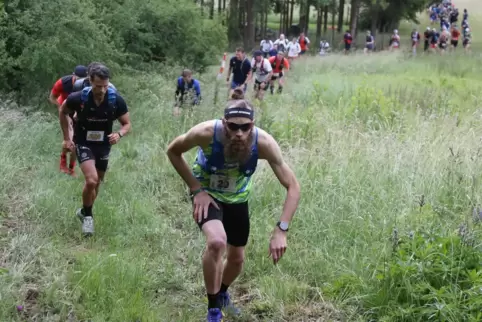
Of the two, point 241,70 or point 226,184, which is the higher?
point 226,184

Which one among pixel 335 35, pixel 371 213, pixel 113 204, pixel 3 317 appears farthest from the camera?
pixel 335 35

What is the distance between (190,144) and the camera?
3.95m

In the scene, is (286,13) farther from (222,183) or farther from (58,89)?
(222,183)

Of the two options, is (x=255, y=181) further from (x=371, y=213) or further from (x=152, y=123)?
(x=152, y=123)

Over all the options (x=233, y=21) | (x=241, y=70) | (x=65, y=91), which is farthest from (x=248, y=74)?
(x=233, y=21)

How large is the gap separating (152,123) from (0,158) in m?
3.42

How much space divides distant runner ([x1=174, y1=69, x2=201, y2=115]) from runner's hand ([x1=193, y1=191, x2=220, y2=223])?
572 centimetres

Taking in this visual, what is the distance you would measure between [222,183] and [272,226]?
176 cm

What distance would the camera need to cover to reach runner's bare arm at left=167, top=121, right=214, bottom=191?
387cm

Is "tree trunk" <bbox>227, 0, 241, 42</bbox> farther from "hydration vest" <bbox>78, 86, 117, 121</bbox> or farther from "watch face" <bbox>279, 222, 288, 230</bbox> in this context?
"watch face" <bbox>279, 222, 288, 230</bbox>

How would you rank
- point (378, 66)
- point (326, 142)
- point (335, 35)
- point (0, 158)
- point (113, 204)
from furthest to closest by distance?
point (335, 35) → point (378, 66) → point (326, 142) → point (0, 158) → point (113, 204)

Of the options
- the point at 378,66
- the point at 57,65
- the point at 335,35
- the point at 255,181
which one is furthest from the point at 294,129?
the point at 335,35

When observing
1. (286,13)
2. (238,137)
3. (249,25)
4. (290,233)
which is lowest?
(290,233)

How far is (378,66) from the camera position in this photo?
21.7m
